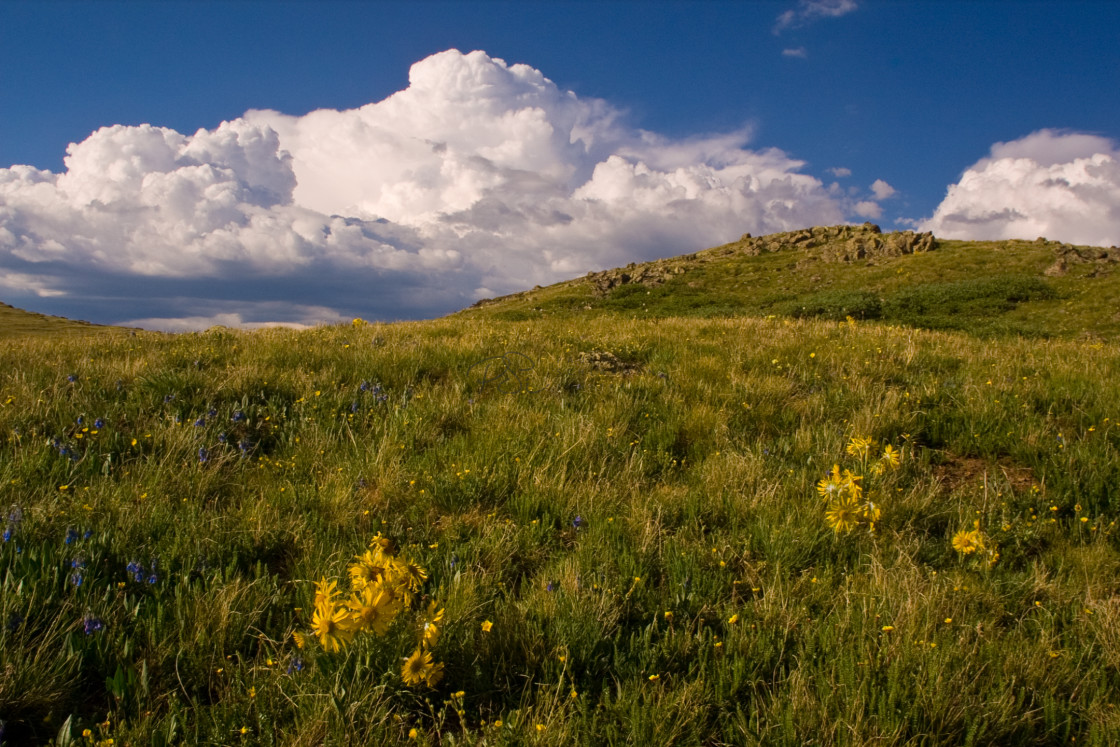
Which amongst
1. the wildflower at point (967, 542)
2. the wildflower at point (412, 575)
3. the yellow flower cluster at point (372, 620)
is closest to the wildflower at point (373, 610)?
the yellow flower cluster at point (372, 620)

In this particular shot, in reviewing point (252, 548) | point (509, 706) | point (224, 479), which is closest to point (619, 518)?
point (509, 706)

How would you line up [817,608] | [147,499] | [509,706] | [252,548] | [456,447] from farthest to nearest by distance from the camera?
[456,447]
[147,499]
[252,548]
[817,608]
[509,706]

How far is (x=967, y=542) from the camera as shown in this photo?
333 centimetres

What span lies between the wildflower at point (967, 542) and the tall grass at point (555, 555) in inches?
3.0

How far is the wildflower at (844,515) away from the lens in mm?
3326

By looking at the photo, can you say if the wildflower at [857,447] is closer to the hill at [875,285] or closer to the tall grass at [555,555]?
the tall grass at [555,555]

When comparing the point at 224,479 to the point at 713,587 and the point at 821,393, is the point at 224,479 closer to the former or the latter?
the point at 713,587

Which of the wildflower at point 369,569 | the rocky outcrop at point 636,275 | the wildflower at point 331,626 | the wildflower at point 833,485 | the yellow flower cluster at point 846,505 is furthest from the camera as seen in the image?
the rocky outcrop at point 636,275

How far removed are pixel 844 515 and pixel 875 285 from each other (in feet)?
110

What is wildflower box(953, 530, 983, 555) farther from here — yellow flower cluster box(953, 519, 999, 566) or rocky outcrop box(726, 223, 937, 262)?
rocky outcrop box(726, 223, 937, 262)

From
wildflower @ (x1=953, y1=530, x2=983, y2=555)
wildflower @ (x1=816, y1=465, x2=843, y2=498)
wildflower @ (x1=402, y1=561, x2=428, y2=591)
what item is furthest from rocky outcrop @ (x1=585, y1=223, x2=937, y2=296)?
wildflower @ (x1=402, y1=561, x2=428, y2=591)

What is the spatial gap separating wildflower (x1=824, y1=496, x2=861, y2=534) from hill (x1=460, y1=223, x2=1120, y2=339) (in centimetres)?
2005

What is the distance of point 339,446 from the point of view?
4508 millimetres

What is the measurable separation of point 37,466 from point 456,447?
8.25 feet
